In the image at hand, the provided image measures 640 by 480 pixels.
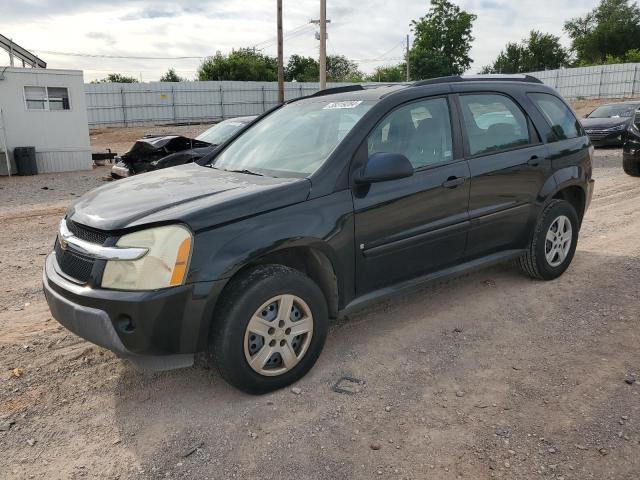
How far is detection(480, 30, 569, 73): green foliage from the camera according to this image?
7069 centimetres

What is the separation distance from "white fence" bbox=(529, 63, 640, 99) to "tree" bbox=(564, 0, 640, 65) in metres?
28.6

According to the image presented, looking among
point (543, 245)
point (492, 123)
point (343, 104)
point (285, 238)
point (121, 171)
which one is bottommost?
point (543, 245)

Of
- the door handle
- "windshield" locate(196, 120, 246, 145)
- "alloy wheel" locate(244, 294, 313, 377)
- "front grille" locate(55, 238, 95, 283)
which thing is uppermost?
"windshield" locate(196, 120, 246, 145)

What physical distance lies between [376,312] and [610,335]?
1698 millimetres

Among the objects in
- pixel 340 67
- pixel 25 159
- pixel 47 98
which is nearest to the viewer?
pixel 25 159

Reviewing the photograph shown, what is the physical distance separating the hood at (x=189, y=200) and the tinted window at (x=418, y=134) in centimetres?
71

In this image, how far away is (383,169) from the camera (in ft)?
11.0

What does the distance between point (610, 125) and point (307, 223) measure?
16634 mm

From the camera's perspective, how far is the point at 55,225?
321 inches

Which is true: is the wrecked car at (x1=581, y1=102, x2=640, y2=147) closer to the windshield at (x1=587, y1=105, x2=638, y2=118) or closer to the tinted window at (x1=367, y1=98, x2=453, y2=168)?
the windshield at (x1=587, y1=105, x2=638, y2=118)

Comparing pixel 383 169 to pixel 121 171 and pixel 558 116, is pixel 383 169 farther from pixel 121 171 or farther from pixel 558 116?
pixel 121 171

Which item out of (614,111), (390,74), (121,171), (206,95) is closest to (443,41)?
(390,74)

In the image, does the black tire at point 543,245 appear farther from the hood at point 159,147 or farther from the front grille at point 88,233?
the hood at point 159,147

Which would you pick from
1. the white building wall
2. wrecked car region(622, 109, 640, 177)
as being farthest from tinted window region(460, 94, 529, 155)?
the white building wall
